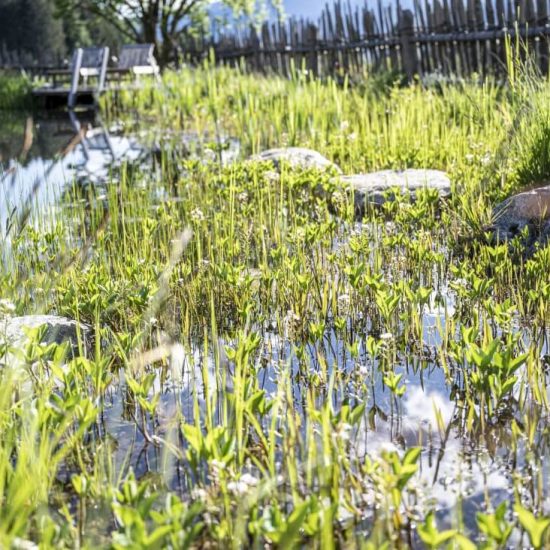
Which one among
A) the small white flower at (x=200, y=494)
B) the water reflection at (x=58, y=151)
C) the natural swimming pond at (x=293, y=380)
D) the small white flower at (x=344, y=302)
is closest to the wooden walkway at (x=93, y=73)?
the water reflection at (x=58, y=151)

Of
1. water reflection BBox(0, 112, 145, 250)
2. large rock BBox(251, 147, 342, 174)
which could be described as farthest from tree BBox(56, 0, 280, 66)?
large rock BBox(251, 147, 342, 174)

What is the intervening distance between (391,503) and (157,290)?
4.59 feet

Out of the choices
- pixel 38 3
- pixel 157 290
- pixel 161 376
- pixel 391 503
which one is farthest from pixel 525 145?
pixel 38 3

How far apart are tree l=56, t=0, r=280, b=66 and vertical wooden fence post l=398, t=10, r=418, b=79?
1117 centimetres

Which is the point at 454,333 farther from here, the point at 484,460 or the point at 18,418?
the point at 18,418

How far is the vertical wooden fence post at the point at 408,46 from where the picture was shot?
10.9 m

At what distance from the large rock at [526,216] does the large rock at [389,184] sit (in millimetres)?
755

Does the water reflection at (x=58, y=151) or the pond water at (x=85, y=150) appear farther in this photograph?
the pond water at (x=85, y=150)

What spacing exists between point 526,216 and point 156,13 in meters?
22.5

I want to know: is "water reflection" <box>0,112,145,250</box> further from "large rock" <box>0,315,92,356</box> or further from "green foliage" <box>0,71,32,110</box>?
"green foliage" <box>0,71,32,110</box>

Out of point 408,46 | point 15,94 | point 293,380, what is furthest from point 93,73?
point 293,380

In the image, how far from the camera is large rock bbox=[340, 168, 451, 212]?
4.60 m

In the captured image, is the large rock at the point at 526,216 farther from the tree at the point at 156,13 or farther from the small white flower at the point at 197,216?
the tree at the point at 156,13

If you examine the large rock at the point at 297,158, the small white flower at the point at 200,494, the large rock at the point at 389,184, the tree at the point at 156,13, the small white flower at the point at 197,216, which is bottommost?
the small white flower at the point at 200,494
